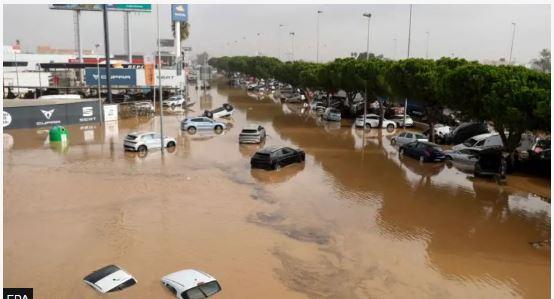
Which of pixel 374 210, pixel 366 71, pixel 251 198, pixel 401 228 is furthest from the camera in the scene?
pixel 366 71

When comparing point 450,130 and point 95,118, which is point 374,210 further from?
point 95,118

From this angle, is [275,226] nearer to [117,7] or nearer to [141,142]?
[141,142]

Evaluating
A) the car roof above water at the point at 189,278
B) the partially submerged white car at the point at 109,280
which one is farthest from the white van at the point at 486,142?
the partially submerged white car at the point at 109,280

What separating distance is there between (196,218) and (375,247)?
6818mm

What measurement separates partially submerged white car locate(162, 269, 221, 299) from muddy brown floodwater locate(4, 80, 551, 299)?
339 mm

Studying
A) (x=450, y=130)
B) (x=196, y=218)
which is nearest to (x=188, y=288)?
(x=196, y=218)

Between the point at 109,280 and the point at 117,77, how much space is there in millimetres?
57227

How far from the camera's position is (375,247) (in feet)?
52.2

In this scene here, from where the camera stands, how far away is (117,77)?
215 feet

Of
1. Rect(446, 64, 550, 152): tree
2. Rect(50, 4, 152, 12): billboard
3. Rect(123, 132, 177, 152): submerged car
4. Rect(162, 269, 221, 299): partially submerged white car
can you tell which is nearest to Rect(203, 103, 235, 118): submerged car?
Rect(123, 132, 177, 152): submerged car

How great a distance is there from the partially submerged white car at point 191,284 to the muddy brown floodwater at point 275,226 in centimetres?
34

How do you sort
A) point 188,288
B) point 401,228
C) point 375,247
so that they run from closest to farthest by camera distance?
1. point 188,288
2. point 375,247
3. point 401,228

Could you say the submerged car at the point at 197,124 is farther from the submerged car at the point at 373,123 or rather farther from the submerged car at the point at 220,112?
the submerged car at the point at 373,123

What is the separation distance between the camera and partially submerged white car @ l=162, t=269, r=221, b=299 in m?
12.1
